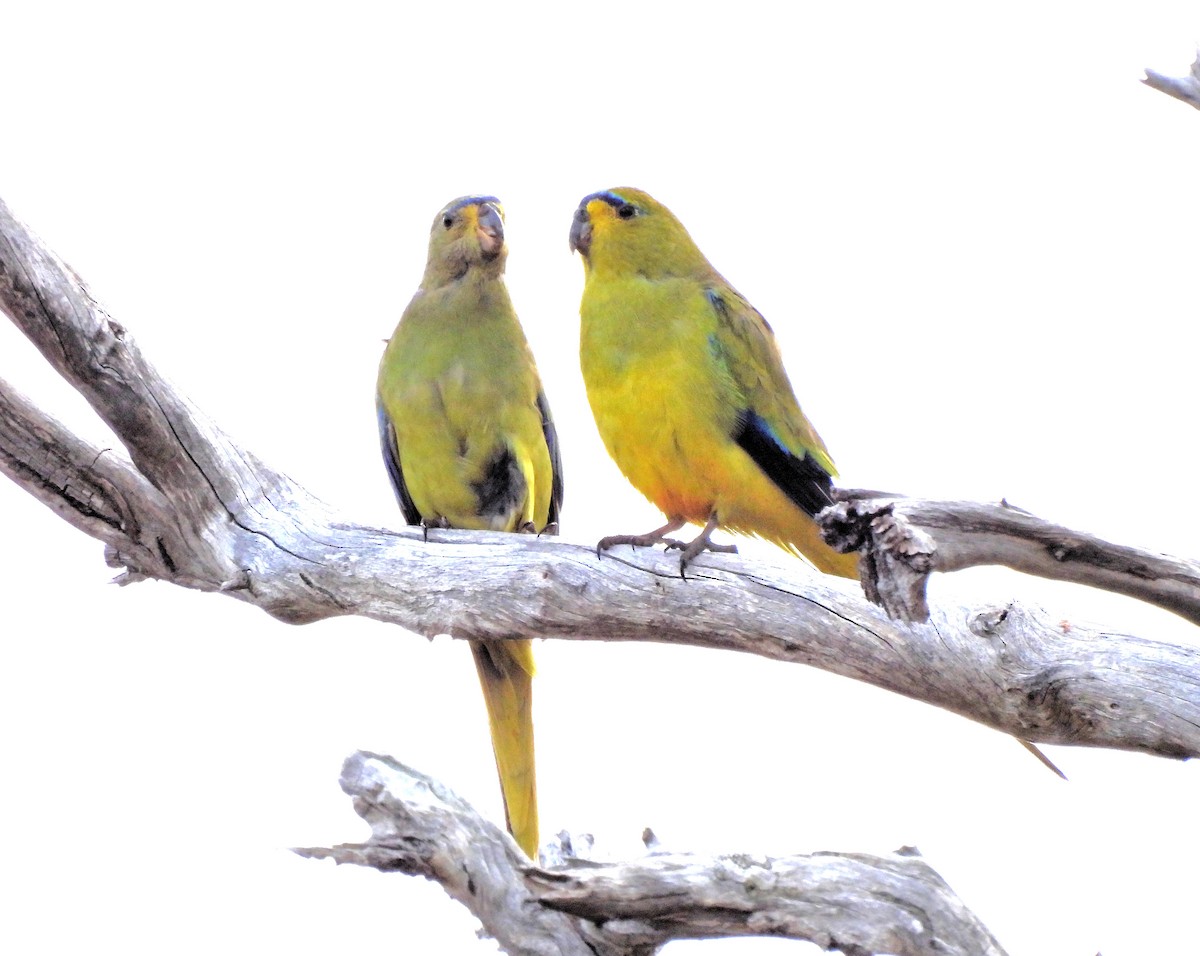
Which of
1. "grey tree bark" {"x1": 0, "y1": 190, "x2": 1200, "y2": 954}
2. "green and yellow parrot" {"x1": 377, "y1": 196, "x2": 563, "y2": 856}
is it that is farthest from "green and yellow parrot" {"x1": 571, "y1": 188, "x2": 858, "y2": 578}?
"green and yellow parrot" {"x1": 377, "y1": 196, "x2": 563, "y2": 856}

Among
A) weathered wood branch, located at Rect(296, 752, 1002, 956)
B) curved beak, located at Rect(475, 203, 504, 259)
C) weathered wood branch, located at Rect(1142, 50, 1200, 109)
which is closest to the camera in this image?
weathered wood branch, located at Rect(296, 752, 1002, 956)

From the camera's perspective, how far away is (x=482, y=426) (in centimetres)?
577

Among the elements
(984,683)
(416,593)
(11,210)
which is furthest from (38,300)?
(984,683)

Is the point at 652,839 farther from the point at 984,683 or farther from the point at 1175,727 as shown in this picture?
the point at 1175,727

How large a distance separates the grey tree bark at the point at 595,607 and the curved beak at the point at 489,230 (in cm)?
143

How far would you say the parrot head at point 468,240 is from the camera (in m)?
6.02

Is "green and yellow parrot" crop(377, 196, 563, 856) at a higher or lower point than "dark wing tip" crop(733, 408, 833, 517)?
higher

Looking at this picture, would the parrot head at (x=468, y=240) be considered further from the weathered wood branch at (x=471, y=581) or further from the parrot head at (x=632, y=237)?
the weathered wood branch at (x=471, y=581)

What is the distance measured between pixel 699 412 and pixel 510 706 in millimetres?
1481

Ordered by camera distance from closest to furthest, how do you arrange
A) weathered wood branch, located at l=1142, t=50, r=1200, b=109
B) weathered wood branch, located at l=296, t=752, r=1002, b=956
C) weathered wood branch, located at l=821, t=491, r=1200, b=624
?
weathered wood branch, located at l=821, t=491, r=1200, b=624 < weathered wood branch, located at l=296, t=752, r=1002, b=956 < weathered wood branch, located at l=1142, t=50, r=1200, b=109

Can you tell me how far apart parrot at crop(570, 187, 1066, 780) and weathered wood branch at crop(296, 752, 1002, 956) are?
1243 millimetres

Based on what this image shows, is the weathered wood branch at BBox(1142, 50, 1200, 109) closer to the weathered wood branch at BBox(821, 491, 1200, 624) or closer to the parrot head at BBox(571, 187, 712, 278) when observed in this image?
the weathered wood branch at BBox(821, 491, 1200, 624)

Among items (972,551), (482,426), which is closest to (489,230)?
(482,426)

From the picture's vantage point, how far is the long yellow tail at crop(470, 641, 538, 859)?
18.5 feet
